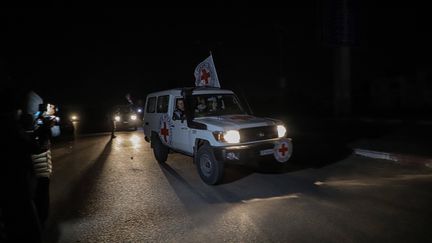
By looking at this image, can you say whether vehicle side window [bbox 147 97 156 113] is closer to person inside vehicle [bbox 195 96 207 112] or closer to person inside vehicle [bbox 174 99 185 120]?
person inside vehicle [bbox 174 99 185 120]

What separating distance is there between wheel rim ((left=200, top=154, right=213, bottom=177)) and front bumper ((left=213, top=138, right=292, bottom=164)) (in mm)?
324

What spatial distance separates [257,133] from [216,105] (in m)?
1.76

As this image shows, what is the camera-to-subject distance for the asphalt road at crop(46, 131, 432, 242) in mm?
5000

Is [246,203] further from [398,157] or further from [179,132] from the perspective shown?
[398,157]

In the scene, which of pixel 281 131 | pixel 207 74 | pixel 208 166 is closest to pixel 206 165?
pixel 208 166

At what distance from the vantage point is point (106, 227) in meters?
5.43

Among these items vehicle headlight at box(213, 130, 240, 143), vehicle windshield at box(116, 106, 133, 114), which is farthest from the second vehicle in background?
vehicle headlight at box(213, 130, 240, 143)

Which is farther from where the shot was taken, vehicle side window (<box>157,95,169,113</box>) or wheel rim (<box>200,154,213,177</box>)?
vehicle side window (<box>157,95,169,113</box>)

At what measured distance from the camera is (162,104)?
10.5 meters

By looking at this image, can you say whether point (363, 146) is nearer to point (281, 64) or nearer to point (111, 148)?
point (111, 148)

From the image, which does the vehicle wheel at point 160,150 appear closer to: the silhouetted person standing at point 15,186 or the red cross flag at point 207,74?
the red cross flag at point 207,74

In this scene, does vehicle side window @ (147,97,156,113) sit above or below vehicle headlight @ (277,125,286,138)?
above

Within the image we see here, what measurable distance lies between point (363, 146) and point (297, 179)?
5224mm

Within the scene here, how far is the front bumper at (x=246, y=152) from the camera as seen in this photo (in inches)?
299
